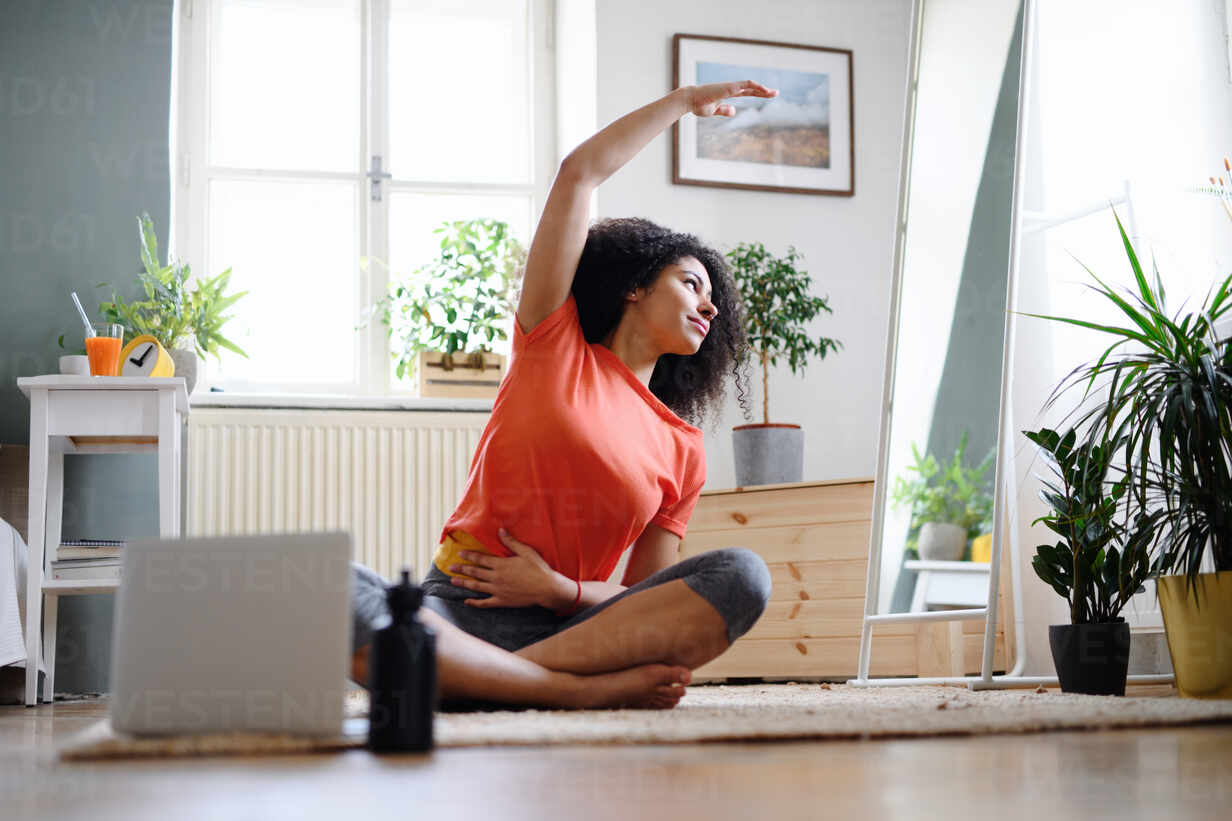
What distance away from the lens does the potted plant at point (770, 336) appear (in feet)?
10.9

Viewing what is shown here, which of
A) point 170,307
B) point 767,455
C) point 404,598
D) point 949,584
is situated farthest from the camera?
point 170,307

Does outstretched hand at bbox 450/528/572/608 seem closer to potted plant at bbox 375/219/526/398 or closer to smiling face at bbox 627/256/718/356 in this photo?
smiling face at bbox 627/256/718/356


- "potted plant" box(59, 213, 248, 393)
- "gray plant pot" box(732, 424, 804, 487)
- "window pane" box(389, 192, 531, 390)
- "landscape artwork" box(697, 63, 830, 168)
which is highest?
"landscape artwork" box(697, 63, 830, 168)

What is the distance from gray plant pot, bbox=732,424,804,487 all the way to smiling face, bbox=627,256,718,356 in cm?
144

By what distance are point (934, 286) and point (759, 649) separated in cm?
104

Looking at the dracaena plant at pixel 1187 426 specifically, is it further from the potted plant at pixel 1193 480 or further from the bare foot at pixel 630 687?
the bare foot at pixel 630 687

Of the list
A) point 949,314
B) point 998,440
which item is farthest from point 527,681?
point 949,314

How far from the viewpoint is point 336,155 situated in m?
4.04

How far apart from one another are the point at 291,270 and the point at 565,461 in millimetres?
2558

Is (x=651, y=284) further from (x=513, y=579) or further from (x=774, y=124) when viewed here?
(x=774, y=124)

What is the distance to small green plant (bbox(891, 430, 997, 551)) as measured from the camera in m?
2.60

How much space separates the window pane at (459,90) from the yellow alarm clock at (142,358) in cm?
120

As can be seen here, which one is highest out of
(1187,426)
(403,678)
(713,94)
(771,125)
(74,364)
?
(771,125)

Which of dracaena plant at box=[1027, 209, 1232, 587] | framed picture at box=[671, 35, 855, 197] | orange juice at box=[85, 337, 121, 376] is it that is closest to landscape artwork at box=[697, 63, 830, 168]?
framed picture at box=[671, 35, 855, 197]
